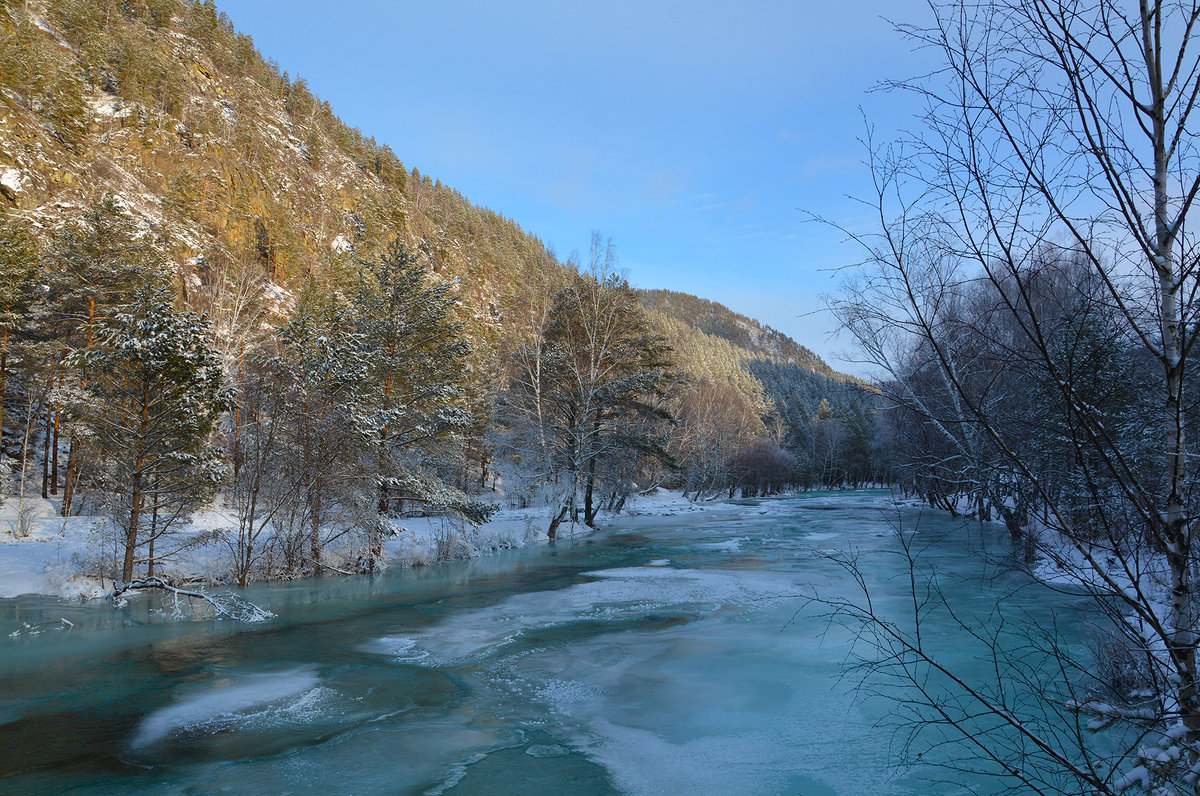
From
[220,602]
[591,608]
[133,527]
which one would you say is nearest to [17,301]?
[133,527]

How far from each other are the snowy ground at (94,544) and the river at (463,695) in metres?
0.94

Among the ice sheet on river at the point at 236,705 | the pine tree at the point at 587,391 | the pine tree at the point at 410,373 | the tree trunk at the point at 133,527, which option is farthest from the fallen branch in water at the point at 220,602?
the pine tree at the point at 587,391

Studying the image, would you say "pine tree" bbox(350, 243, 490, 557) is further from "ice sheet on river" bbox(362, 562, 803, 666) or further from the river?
"ice sheet on river" bbox(362, 562, 803, 666)

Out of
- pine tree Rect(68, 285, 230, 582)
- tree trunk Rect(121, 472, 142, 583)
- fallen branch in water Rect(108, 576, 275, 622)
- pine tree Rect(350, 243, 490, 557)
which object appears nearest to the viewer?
fallen branch in water Rect(108, 576, 275, 622)

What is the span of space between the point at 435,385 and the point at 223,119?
188ft

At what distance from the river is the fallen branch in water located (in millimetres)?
366

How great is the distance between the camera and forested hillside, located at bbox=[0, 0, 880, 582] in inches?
507

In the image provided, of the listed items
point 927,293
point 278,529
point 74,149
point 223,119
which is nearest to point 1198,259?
point 927,293

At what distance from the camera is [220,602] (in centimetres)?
1186

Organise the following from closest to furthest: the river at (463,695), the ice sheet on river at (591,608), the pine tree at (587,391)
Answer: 1. the river at (463,695)
2. the ice sheet on river at (591,608)
3. the pine tree at (587,391)

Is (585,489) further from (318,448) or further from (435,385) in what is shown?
(318,448)

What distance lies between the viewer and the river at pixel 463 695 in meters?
5.45

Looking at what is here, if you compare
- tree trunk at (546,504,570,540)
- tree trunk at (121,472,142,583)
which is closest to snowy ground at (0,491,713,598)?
tree trunk at (546,504,570,540)

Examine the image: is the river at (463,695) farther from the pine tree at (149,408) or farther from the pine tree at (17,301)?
the pine tree at (17,301)
